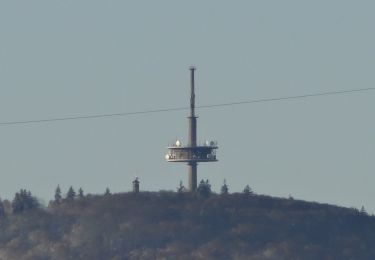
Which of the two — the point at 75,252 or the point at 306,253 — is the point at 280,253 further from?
the point at 75,252

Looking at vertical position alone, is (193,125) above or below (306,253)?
above

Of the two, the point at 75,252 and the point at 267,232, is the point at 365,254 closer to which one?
the point at 267,232

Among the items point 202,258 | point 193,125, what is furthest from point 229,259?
point 193,125

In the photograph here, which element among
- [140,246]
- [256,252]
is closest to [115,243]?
[140,246]

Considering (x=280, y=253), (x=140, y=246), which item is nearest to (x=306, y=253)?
(x=280, y=253)

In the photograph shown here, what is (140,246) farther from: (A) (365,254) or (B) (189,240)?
(A) (365,254)

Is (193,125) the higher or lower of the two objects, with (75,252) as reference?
higher

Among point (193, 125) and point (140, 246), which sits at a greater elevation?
point (193, 125)
